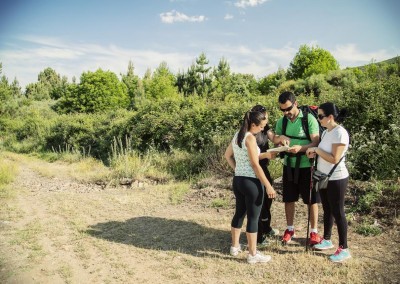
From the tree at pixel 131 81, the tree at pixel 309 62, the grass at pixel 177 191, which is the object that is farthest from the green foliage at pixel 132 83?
the grass at pixel 177 191

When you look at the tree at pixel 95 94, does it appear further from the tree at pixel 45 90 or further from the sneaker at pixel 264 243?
the sneaker at pixel 264 243

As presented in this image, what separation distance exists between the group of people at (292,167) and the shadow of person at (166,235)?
0.55 metres

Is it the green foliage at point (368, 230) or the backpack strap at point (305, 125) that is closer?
the backpack strap at point (305, 125)

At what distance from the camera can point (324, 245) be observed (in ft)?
13.4

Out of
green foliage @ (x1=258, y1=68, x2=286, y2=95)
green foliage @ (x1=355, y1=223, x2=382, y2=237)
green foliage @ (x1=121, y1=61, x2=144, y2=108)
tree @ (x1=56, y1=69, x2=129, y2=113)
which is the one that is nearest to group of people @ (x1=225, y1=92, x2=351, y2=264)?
green foliage @ (x1=355, y1=223, x2=382, y2=237)

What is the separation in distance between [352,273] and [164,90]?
2906cm

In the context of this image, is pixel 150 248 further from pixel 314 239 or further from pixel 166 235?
pixel 314 239

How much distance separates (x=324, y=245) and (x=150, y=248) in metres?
2.38

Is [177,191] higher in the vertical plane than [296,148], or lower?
lower

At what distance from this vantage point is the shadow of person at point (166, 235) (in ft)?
14.9

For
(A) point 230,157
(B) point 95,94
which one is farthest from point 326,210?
(B) point 95,94

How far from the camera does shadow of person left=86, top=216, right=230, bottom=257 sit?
4.53 metres

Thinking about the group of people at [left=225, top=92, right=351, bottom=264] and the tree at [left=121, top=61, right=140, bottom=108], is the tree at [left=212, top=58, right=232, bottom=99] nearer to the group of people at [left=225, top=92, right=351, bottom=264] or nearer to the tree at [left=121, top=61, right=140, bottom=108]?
the tree at [left=121, top=61, right=140, bottom=108]

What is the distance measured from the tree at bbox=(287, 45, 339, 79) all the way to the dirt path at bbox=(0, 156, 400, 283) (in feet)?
101
